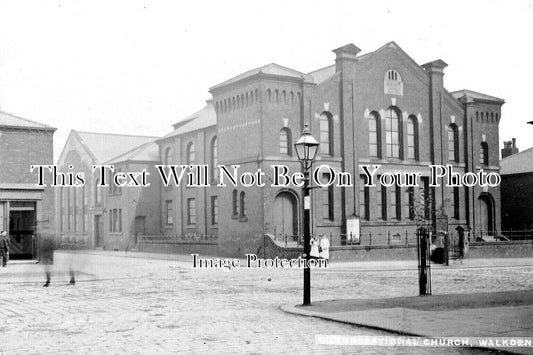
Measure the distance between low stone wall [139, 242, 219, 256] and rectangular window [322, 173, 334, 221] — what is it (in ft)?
23.7

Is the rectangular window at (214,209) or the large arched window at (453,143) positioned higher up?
the large arched window at (453,143)

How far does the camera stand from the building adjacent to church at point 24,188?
98.0 feet

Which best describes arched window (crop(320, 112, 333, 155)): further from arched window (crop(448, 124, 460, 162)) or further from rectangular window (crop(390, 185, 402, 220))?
arched window (crop(448, 124, 460, 162))

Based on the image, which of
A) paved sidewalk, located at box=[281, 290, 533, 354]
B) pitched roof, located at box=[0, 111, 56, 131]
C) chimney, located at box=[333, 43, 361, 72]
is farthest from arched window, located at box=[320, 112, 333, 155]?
paved sidewalk, located at box=[281, 290, 533, 354]

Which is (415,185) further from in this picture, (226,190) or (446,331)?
(446,331)

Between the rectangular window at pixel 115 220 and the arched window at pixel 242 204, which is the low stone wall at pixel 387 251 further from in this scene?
the rectangular window at pixel 115 220

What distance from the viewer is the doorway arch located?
35.1 metres

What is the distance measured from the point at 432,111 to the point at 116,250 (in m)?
27.9

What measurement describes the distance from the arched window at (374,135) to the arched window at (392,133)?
623 mm

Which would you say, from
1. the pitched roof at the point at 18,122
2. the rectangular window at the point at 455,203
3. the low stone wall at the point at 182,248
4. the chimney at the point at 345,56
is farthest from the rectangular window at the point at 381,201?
the pitched roof at the point at 18,122

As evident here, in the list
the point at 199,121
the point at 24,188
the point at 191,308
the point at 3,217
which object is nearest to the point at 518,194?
the point at 199,121

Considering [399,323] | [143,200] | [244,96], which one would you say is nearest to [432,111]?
[244,96]

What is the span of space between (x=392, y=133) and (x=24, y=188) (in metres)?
22.3

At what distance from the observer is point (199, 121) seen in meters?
50.0
